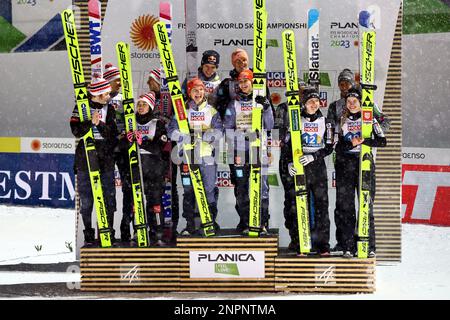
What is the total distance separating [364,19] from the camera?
9891 millimetres

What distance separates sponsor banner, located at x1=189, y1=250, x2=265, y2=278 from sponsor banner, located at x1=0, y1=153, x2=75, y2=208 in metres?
6.56

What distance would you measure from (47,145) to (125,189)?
19.0ft

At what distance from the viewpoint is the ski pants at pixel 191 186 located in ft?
32.1

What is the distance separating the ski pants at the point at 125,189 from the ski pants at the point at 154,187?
1.31 feet

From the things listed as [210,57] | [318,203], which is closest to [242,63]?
[210,57]

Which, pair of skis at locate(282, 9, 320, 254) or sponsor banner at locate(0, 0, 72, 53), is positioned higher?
sponsor banner at locate(0, 0, 72, 53)

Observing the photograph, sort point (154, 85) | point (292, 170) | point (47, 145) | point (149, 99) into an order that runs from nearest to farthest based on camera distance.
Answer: point (292, 170) < point (149, 99) < point (154, 85) < point (47, 145)

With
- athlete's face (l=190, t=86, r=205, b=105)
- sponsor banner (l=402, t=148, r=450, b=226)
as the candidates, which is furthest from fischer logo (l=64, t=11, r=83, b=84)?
sponsor banner (l=402, t=148, r=450, b=226)

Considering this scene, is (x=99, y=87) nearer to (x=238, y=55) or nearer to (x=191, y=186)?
(x=191, y=186)

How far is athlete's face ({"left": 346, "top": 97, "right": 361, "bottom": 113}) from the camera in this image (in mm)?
9719

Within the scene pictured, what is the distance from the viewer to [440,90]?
14.6m

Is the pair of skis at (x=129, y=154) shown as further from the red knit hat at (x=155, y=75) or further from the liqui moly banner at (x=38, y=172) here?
the liqui moly banner at (x=38, y=172)

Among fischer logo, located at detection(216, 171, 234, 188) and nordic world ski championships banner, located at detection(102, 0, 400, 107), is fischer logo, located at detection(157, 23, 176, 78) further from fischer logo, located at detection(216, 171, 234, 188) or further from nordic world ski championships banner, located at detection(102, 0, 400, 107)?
fischer logo, located at detection(216, 171, 234, 188)
